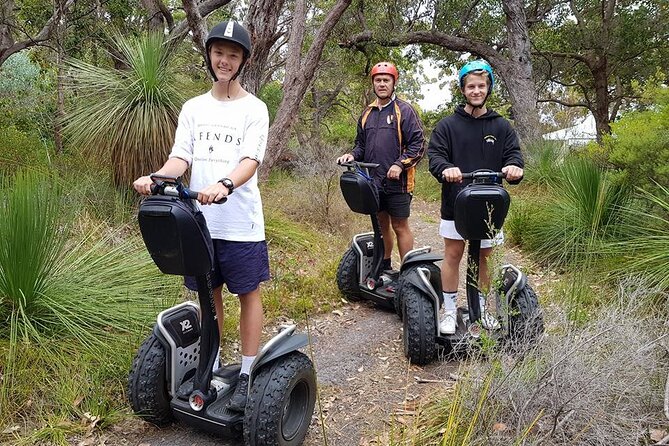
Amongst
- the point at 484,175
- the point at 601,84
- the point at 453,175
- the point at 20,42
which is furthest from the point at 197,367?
the point at 601,84

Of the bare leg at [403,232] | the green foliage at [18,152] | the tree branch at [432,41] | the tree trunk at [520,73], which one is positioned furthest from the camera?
the tree branch at [432,41]

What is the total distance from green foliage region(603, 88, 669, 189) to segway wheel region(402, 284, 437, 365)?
2264 mm

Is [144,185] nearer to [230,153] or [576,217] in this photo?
[230,153]

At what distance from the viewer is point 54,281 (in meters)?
3.14

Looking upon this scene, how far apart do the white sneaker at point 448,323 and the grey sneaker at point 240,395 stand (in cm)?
135

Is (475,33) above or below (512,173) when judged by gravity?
above

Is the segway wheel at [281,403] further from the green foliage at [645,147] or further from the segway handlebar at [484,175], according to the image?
the green foliage at [645,147]

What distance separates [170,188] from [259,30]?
4012 millimetres

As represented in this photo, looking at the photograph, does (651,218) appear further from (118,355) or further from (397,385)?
(118,355)

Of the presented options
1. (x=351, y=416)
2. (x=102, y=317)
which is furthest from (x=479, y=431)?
(x=102, y=317)

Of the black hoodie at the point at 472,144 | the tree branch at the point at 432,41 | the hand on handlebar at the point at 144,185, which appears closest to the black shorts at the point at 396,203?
the black hoodie at the point at 472,144

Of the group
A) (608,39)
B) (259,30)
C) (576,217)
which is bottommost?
(576,217)

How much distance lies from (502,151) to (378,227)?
1.40 meters

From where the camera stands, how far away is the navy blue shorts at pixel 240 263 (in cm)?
244
